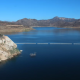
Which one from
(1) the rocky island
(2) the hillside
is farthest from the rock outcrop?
(2) the hillside

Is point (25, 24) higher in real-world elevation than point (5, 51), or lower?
higher

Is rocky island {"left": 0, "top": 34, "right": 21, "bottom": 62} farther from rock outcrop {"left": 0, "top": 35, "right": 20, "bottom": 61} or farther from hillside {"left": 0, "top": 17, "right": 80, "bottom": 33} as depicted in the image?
hillside {"left": 0, "top": 17, "right": 80, "bottom": 33}

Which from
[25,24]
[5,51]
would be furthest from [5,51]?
[25,24]

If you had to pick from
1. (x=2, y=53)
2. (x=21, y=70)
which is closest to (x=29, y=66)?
(x=21, y=70)


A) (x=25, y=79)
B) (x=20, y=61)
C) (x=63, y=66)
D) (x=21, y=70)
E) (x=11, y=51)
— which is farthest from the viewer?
(x=11, y=51)

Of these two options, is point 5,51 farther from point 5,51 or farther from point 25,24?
point 25,24

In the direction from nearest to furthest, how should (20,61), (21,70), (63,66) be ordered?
(21,70) → (63,66) → (20,61)

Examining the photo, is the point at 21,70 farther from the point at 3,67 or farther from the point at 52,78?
the point at 52,78

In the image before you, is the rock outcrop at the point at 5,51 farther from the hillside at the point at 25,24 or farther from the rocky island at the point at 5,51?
the hillside at the point at 25,24

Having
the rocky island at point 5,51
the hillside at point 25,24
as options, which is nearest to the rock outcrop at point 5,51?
the rocky island at point 5,51

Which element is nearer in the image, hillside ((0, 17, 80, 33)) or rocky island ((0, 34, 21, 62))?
rocky island ((0, 34, 21, 62))

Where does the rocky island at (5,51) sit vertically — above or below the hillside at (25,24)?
below
